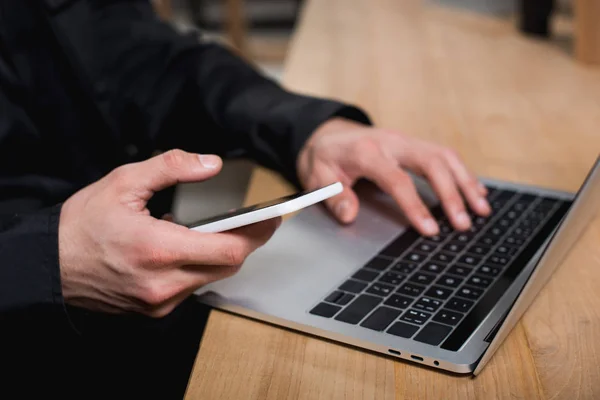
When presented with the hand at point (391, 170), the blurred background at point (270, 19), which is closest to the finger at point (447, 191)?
the hand at point (391, 170)

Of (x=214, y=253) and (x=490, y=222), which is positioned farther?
(x=490, y=222)

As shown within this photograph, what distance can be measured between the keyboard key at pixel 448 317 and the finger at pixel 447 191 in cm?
17

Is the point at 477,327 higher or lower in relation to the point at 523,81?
higher

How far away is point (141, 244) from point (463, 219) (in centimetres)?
33

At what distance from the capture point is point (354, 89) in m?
1.10

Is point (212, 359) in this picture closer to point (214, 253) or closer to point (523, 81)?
point (214, 253)

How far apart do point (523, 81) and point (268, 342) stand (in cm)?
77

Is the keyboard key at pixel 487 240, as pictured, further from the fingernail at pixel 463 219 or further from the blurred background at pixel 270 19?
the blurred background at pixel 270 19

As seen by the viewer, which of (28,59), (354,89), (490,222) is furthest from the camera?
(354,89)

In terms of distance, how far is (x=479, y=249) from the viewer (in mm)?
646

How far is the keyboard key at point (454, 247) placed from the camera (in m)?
0.64

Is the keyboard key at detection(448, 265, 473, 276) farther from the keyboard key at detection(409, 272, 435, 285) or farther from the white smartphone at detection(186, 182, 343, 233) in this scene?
the white smartphone at detection(186, 182, 343, 233)

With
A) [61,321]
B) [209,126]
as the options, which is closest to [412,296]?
[61,321]

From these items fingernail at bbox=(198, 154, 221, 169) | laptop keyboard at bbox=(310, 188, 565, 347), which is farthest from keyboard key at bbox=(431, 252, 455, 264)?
fingernail at bbox=(198, 154, 221, 169)
